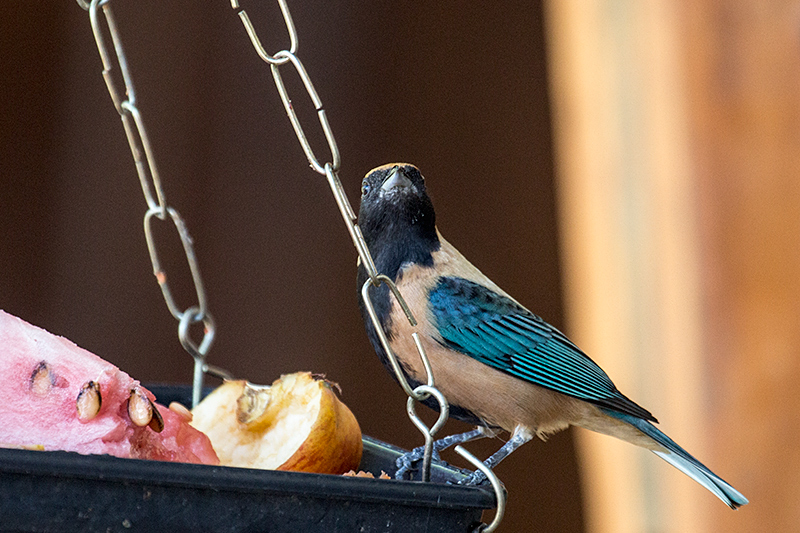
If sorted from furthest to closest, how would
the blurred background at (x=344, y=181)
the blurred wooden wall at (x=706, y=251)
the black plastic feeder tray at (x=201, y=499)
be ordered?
the blurred background at (x=344, y=181), the blurred wooden wall at (x=706, y=251), the black plastic feeder tray at (x=201, y=499)

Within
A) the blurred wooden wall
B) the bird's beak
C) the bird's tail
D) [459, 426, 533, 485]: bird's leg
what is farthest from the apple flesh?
the blurred wooden wall

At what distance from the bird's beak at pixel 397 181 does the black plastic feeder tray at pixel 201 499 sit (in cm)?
48

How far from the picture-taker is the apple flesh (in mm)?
948

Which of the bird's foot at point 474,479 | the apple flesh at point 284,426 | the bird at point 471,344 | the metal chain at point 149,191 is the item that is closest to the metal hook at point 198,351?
the metal chain at point 149,191

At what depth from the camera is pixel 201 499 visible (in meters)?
0.65

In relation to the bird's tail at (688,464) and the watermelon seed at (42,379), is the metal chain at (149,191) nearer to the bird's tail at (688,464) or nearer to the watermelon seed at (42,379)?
the watermelon seed at (42,379)

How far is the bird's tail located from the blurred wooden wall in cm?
55

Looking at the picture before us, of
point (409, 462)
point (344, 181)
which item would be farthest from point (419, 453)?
point (344, 181)

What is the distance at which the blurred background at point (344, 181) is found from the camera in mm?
2029

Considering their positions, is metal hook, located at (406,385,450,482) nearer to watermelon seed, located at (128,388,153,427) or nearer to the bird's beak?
watermelon seed, located at (128,388,153,427)

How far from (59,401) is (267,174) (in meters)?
2.21

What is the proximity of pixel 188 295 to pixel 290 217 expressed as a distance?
1.48 feet

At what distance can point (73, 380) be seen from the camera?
78cm

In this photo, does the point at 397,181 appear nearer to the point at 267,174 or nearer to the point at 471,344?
the point at 471,344
